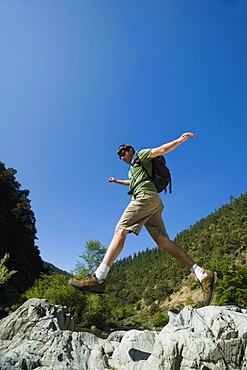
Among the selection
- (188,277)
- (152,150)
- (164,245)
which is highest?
(188,277)

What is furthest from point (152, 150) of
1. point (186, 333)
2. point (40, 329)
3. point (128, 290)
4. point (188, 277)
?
point (128, 290)

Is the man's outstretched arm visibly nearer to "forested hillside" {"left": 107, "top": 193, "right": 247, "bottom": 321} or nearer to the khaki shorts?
the khaki shorts

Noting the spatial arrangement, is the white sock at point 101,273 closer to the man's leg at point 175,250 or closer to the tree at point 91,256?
the man's leg at point 175,250

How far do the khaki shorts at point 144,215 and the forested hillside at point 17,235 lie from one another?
28.7 metres

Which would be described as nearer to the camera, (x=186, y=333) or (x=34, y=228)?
(x=186, y=333)

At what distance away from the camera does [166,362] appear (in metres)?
2.77

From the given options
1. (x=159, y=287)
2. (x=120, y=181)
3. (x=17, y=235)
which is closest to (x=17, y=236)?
(x=17, y=235)

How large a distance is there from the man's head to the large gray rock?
2.54m

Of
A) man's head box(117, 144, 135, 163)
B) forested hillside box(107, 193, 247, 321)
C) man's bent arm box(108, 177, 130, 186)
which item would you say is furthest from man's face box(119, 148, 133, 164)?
forested hillside box(107, 193, 247, 321)

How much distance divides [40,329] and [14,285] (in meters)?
28.5

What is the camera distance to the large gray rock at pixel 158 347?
2615mm

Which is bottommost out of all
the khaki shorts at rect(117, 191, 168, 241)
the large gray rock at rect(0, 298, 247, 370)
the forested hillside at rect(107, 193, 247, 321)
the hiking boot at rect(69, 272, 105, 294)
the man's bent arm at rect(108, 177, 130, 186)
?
the large gray rock at rect(0, 298, 247, 370)

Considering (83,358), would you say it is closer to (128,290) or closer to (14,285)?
(14,285)

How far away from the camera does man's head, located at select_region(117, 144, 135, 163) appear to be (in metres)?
3.82
